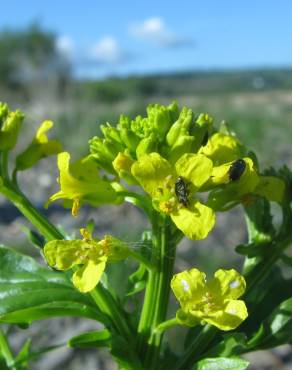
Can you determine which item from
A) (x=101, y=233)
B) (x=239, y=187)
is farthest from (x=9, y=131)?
(x=101, y=233)

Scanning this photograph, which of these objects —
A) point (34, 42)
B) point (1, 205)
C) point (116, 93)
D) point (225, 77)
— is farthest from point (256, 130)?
point (225, 77)

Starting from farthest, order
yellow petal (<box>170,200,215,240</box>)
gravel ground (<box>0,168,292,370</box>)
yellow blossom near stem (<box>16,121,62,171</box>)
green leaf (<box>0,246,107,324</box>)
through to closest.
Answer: gravel ground (<box>0,168,292,370</box>), yellow blossom near stem (<box>16,121,62,171</box>), green leaf (<box>0,246,107,324</box>), yellow petal (<box>170,200,215,240</box>)

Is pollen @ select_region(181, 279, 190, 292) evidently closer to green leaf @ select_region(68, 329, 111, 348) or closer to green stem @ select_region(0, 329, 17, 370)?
green leaf @ select_region(68, 329, 111, 348)

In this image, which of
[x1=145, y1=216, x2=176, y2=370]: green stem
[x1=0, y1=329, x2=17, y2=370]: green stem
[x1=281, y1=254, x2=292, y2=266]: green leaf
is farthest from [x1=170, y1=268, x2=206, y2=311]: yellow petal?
[x1=0, y1=329, x2=17, y2=370]: green stem

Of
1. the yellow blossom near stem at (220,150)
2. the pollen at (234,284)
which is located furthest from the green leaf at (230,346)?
the yellow blossom near stem at (220,150)

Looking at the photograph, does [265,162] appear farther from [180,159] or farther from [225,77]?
[225,77]

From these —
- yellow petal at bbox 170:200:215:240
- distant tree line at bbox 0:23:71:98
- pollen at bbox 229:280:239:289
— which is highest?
yellow petal at bbox 170:200:215:240
